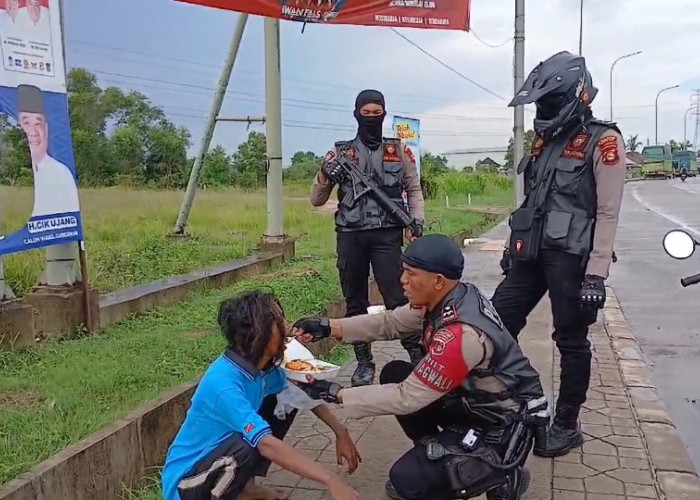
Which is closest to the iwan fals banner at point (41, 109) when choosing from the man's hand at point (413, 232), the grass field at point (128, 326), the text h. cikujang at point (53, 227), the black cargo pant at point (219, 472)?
the text h. cikujang at point (53, 227)

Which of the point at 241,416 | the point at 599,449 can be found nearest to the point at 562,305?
the point at 599,449

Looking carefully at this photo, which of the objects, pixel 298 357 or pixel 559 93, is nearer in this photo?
pixel 298 357

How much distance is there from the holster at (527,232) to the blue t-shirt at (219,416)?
1535 mm

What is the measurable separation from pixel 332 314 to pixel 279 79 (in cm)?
315

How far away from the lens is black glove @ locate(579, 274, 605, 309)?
3383mm

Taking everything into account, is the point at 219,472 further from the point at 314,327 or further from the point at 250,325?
the point at 314,327

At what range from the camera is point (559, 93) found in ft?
11.5

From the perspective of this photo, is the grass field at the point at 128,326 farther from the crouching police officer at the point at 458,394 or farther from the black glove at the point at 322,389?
the crouching police officer at the point at 458,394

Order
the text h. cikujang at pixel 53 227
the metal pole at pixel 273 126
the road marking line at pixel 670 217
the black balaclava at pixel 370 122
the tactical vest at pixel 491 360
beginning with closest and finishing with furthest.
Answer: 1. the tactical vest at pixel 491 360
2. the text h. cikujang at pixel 53 227
3. the black balaclava at pixel 370 122
4. the metal pole at pixel 273 126
5. the road marking line at pixel 670 217

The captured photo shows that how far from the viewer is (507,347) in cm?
279

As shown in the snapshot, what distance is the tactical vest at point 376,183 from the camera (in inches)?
180

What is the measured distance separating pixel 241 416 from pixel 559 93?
2052 mm

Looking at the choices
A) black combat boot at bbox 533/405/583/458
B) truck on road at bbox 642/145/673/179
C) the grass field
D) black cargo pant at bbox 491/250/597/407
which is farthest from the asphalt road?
truck on road at bbox 642/145/673/179

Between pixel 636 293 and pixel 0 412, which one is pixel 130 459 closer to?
pixel 0 412
